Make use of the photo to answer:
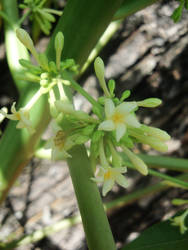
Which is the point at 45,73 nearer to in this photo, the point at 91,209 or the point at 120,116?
the point at 120,116

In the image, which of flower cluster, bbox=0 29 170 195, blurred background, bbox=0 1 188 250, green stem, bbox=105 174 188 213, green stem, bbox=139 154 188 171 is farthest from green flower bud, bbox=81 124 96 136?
green stem, bbox=105 174 188 213

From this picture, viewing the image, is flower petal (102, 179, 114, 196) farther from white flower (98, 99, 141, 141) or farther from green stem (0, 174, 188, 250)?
green stem (0, 174, 188, 250)

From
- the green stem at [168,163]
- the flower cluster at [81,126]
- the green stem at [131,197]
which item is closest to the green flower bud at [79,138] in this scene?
the flower cluster at [81,126]

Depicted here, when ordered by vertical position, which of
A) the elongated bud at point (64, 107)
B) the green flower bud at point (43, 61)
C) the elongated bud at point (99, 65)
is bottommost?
the elongated bud at point (64, 107)

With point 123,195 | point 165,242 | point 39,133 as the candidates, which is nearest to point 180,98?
point 123,195

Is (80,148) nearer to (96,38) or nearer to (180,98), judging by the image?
(96,38)

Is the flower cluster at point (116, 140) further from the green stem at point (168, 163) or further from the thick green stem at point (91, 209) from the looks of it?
the green stem at point (168, 163)
